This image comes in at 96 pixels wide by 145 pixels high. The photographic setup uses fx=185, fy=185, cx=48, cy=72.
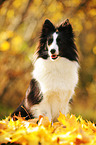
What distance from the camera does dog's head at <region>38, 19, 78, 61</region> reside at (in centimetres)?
265

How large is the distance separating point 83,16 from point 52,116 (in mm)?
3368

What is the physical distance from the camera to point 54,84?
263cm

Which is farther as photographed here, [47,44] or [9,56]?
[9,56]

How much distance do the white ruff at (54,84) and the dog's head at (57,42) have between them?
107mm

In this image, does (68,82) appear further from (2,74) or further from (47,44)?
(2,74)

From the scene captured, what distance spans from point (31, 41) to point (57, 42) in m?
2.21

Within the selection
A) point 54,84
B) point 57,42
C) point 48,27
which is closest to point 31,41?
point 48,27

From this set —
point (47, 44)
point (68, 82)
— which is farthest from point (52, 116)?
point (47, 44)

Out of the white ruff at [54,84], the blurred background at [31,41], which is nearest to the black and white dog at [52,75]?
the white ruff at [54,84]

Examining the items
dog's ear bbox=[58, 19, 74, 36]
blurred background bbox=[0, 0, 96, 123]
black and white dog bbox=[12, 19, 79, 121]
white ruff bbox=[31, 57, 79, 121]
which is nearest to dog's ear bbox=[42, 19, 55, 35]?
black and white dog bbox=[12, 19, 79, 121]

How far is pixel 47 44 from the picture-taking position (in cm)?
275

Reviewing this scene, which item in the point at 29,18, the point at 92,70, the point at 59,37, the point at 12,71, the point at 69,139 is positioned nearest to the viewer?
the point at 69,139

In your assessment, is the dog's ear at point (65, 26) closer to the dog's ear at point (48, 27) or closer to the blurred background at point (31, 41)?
the dog's ear at point (48, 27)

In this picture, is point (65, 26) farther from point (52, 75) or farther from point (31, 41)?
point (31, 41)
